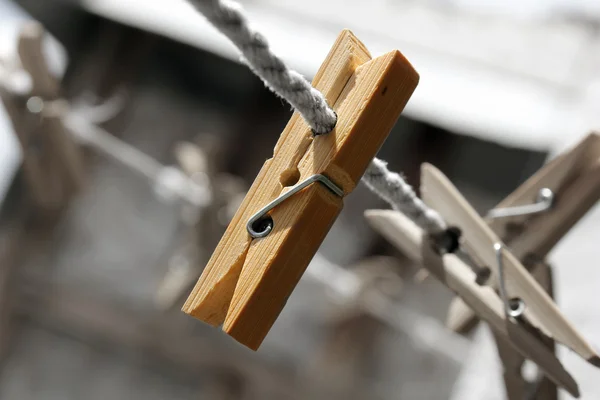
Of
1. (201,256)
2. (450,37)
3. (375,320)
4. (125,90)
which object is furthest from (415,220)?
(125,90)

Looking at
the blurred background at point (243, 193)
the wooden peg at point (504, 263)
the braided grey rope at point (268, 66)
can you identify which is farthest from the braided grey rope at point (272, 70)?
the blurred background at point (243, 193)

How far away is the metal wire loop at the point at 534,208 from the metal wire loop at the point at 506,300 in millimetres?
69

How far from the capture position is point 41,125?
2.73 ft

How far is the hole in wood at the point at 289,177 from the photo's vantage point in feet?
1.20

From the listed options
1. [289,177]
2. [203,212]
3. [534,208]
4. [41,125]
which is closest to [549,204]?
[534,208]

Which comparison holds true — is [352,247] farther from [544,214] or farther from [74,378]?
[544,214]

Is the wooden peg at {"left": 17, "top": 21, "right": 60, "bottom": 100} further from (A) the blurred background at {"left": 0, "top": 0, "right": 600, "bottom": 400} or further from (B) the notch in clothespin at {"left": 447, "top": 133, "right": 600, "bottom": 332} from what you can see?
(B) the notch in clothespin at {"left": 447, "top": 133, "right": 600, "bottom": 332}

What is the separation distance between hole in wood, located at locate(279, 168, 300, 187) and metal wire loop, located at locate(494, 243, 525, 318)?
0.20 meters

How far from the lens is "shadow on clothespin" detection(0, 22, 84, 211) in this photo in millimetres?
780

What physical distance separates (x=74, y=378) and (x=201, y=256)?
0.47 meters

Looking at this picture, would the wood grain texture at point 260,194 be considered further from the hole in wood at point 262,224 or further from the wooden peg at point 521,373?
the wooden peg at point 521,373

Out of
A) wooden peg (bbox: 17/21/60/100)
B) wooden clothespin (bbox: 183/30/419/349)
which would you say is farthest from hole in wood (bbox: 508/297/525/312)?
wooden peg (bbox: 17/21/60/100)

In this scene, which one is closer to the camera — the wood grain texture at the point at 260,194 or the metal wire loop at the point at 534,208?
the wood grain texture at the point at 260,194

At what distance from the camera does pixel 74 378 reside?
4.09 feet
